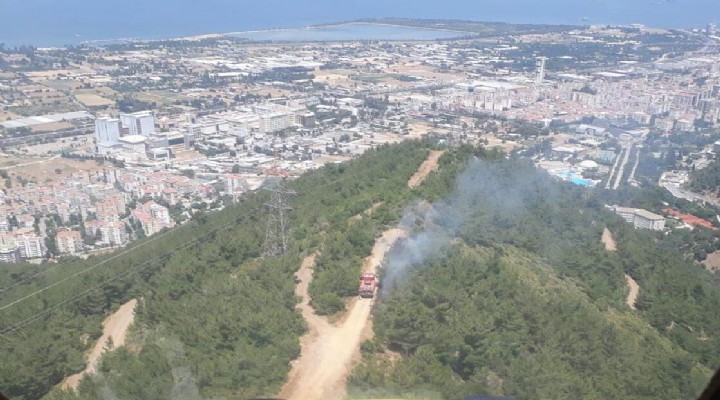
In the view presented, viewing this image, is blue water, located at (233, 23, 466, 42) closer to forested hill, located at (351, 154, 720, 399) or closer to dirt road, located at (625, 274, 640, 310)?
forested hill, located at (351, 154, 720, 399)

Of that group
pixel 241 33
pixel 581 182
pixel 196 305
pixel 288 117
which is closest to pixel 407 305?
pixel 196 305

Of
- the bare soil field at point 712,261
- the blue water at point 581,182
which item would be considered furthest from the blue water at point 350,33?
the bare soil field at point 712,261

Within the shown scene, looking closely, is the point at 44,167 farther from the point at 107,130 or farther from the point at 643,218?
the point at 643,218

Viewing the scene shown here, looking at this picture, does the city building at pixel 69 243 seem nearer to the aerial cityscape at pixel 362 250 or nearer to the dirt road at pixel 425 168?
the aerial cityscape at pixel 362 250

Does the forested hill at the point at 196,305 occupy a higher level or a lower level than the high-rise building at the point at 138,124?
higher

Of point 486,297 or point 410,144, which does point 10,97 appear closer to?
point 410,144

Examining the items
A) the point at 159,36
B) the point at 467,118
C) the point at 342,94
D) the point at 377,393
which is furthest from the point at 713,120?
the point at 159,36
